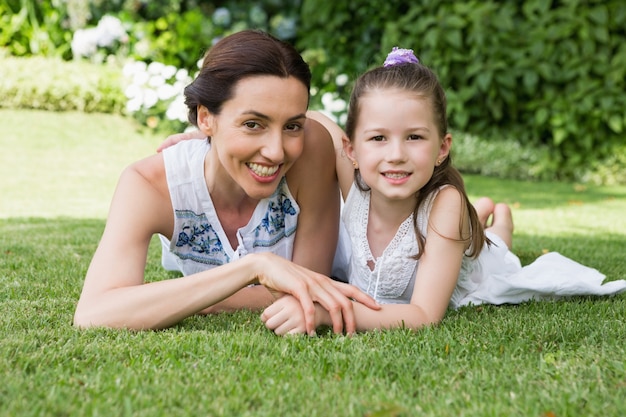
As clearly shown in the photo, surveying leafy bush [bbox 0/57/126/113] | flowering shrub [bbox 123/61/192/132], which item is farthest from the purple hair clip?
leafy bush [bbox 0/57/126/113]

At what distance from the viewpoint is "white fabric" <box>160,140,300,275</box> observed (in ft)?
10.3

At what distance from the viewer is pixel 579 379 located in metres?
2.10

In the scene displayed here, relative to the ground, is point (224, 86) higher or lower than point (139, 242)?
higher

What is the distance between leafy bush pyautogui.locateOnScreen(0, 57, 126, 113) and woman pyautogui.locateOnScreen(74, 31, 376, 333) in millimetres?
7251

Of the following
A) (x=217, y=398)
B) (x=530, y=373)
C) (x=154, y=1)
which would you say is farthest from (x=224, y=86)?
(x=154, y=1)

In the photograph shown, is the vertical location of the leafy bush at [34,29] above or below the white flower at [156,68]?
above

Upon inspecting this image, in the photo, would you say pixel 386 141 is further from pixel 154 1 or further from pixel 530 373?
pixel 154 1

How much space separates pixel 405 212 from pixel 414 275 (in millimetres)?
271

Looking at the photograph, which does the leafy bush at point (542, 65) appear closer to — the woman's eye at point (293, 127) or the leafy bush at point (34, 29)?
the leafy bush at point (34, 29)

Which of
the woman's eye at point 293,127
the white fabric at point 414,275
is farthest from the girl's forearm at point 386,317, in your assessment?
the woman's eye at point 293,127

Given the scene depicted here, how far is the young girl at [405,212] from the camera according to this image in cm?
282

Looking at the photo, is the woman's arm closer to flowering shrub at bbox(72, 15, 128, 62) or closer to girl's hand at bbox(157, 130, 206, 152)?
girl's hand at bbox(157, 130, 206, 152)

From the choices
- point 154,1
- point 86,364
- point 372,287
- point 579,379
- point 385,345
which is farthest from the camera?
point 154,1

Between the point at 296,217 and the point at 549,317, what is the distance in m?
1.13
